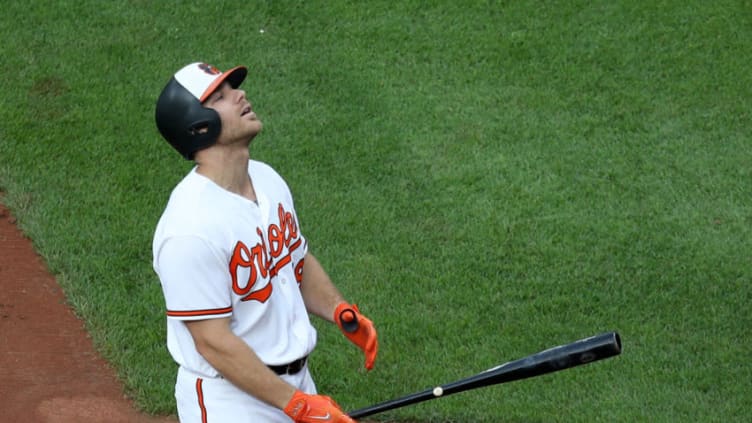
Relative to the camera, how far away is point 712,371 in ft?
18.8

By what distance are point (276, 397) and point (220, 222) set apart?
1.84ft

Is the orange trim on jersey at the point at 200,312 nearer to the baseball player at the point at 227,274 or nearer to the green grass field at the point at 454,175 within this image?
the baseball player at the point at 227,274

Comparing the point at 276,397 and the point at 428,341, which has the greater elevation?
the point at 276,397

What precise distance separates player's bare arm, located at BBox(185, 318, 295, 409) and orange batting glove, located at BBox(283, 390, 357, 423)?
0.06m

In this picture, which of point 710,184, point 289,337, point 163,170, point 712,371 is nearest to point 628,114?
point 710,184

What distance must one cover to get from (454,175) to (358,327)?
Answer: 356 centimetres

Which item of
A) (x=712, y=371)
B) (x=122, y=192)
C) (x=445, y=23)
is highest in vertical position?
(x=445, y=23)

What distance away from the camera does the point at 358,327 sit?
12.9 ft

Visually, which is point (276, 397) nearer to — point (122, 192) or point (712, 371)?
point (712, 371)

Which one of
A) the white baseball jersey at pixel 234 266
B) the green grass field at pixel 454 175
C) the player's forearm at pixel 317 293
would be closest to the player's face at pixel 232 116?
the white baseball jersey at pixel 234 266

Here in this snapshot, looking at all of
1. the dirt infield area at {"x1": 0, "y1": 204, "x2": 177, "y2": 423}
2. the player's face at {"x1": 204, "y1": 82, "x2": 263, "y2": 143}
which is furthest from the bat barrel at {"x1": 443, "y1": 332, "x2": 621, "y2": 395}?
the dirt infield area at {"x1": 0, "y1": 204, "x2": 177, "y2": 423}

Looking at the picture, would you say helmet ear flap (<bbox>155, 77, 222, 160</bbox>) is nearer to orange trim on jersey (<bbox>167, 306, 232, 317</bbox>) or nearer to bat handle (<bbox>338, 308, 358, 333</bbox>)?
orange trim on jersey (<bbox>167, 306, 232, 317</bbox>)

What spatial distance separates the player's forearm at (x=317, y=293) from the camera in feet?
13.0

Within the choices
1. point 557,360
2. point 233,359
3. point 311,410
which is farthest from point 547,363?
point 233,359
